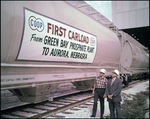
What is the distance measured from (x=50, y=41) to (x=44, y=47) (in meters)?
0.27

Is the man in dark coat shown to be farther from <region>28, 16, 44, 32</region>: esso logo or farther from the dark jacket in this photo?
<region>28, 16, 44, 32</region>: esso logo

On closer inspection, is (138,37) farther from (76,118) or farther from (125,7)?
(76,118)

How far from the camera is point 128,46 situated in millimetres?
12281

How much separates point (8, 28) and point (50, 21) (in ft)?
4.33

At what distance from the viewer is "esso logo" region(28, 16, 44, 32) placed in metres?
3.83

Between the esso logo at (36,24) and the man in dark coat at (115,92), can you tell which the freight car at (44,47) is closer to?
the esso logo at (36,24)

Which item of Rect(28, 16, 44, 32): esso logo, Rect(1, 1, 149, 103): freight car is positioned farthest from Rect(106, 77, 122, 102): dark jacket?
Rect(28, 16, 44, 32): esso logo

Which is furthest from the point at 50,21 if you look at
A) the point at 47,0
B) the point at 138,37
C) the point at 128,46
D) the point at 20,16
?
the point at 138,37

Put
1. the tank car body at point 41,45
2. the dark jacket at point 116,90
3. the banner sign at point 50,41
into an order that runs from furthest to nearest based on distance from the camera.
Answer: the dark jacket at point 116,90 < the banner sign at point 50,41 < the tank car body at point 41,45

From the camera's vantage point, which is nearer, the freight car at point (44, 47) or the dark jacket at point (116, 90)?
the freight car at point (44, 47)

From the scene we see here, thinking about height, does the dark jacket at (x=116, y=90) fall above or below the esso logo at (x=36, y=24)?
below

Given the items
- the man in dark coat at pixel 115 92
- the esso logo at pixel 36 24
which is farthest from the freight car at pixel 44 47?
the man in dark coat at pixel 115 92

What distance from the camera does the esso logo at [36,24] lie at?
3830 millimetres

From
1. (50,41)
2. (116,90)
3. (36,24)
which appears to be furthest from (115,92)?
(36,24)
